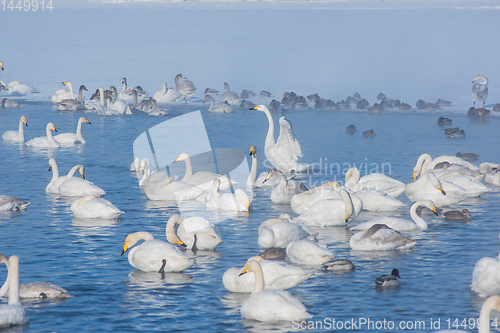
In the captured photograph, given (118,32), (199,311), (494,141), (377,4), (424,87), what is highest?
(377,4)

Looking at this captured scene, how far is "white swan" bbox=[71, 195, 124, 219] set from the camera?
14445 millimetres

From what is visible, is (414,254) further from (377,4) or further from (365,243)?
(377,4)

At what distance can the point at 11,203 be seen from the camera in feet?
49.7

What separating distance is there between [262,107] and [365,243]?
10.3 meters

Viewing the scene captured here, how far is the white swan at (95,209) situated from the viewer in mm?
14445

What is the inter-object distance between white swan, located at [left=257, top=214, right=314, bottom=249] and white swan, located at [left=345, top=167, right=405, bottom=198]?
439 centimetres

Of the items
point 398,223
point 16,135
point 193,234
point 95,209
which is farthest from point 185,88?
point 193,234

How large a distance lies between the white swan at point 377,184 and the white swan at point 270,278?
6.89 metres

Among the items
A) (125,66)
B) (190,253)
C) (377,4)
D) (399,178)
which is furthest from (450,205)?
(377,4)

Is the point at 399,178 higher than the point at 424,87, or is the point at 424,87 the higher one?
the point at 424,87

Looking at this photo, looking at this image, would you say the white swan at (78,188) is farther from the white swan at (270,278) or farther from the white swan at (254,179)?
the white swan at (270,278)

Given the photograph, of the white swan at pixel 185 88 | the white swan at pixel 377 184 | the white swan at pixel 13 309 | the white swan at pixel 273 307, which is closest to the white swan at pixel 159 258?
the white swan at pixel 273 307

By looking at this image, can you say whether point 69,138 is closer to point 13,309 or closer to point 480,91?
point 13,309

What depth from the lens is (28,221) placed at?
1441 cm
